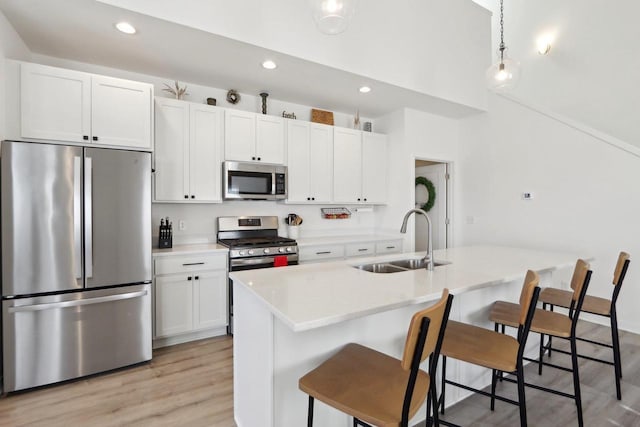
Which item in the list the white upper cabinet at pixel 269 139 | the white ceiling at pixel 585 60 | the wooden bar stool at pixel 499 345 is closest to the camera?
the wooden bar stool at pixel 499 345

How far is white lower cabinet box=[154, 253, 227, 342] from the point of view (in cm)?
283

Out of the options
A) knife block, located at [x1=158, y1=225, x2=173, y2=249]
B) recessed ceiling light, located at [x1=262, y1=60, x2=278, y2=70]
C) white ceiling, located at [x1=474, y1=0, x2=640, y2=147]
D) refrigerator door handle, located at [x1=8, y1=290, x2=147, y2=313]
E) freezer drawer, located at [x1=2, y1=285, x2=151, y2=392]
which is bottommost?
freezer drawer, located at [x1=2, y1=285, x2=151, y2=392]

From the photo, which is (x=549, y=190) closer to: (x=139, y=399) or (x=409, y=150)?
(x=409, y=150)

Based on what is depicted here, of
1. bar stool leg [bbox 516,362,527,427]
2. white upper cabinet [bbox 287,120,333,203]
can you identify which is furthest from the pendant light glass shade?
bar stool leg [bbox 516,362,527,427]

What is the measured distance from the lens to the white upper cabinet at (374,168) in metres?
4.48

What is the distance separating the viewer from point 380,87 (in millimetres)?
3555

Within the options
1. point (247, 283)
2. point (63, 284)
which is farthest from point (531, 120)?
point (63, 284)

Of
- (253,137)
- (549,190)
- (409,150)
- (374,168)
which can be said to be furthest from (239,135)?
(549,190)

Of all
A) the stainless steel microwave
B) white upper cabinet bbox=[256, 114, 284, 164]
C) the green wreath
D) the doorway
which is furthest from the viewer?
the green wreath

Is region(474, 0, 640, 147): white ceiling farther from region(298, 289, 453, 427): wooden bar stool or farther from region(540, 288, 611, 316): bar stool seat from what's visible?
region(298, 289, 453, 427): wooden bar stool

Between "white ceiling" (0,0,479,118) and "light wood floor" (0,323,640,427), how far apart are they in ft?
8.74

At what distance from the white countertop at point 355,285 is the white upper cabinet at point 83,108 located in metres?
1.74

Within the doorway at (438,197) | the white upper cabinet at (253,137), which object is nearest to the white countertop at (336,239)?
the doorway at (438,197)

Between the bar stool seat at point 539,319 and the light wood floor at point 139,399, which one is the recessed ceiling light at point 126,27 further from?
the bar stool seat at point 539,319
